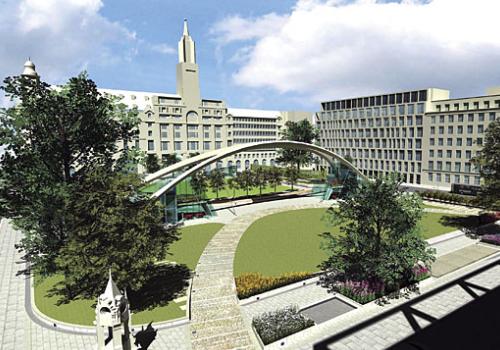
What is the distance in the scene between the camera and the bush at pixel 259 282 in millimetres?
21375

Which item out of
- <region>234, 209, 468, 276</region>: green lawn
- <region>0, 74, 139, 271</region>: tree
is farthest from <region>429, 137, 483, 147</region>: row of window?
<region>0, 74, 139, 271</region>: tree

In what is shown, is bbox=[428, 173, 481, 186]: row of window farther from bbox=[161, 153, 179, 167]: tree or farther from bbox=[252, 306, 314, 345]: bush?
bbox=[161, 153, 179, 167]: tree

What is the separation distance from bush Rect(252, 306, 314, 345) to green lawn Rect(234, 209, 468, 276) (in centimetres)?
689

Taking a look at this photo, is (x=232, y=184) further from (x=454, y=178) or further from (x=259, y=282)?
(x=454, y=178)

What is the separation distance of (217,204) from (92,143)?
32255mm

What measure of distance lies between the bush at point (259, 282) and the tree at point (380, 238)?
240cm

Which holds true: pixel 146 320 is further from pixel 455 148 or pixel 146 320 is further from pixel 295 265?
pixel 455 148

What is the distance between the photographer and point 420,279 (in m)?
23.8

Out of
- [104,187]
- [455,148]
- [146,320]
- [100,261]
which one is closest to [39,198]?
[104,187]

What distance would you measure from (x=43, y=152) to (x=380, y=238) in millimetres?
24684

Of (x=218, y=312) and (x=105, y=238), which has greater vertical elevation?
(x=105, y=238)

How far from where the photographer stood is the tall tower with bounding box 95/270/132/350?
1377 cm

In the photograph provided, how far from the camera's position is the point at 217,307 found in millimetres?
20016

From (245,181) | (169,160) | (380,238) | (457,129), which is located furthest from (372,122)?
(380,238)
